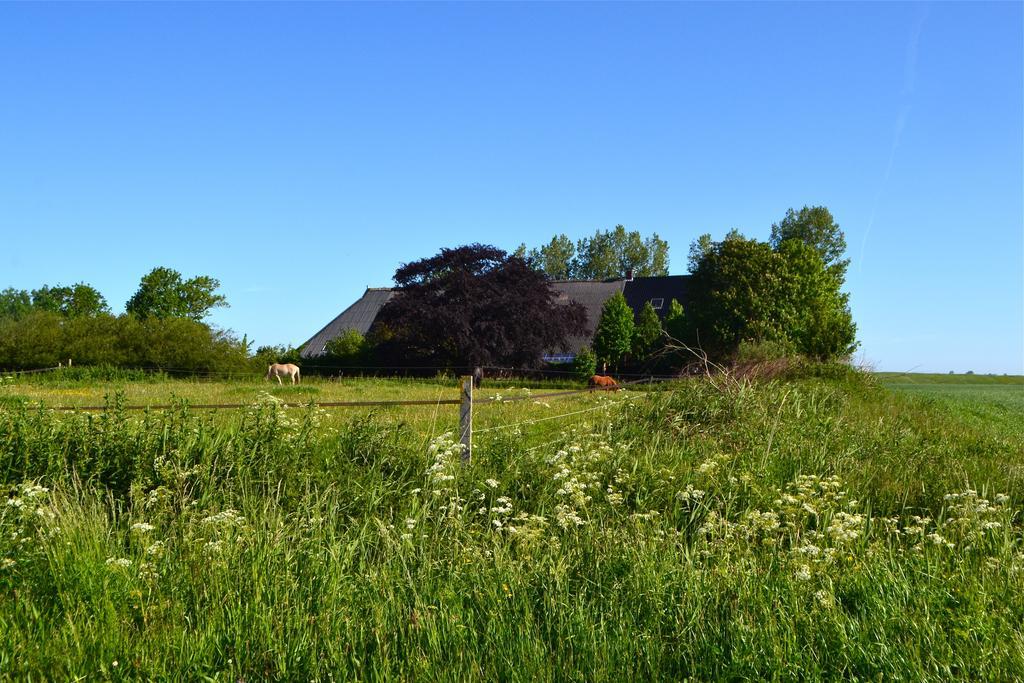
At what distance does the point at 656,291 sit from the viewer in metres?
60.9

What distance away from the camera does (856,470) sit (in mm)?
8734

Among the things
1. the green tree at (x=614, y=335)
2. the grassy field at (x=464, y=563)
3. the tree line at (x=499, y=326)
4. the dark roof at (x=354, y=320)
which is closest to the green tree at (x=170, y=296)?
the dark roof at (x=354, y=320)

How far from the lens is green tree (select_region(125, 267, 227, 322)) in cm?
6212

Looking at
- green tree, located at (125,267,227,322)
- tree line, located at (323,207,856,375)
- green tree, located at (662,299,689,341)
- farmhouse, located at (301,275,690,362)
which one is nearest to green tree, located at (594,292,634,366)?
tree line, located at (323,207,856,375)

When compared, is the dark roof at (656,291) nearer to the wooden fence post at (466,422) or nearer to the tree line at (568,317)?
the tree line at (568,317)

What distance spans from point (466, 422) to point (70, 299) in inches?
2919

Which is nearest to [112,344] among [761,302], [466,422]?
[466,422]

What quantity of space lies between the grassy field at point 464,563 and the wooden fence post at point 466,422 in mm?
185

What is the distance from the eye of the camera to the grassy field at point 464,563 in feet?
13.1

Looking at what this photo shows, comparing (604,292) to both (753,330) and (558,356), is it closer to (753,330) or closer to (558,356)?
(558,356)

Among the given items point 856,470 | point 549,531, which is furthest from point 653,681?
point 856,470

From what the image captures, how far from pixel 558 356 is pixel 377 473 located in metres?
49.9

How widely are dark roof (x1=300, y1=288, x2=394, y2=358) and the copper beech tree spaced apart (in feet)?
→ 59.6

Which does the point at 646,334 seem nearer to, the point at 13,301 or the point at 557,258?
the point at 557,258
